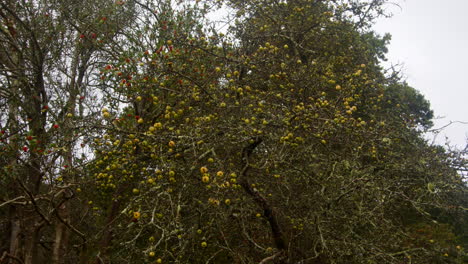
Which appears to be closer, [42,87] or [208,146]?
[208,146]

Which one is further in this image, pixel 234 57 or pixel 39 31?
pixel 39 31

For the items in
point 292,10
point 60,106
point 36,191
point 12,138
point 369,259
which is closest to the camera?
point 369,259

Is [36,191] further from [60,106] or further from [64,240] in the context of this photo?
[60,106]

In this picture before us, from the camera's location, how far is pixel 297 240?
19.4 feet

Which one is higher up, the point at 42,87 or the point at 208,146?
the point at 42,87

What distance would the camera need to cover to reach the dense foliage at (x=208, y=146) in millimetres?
4145

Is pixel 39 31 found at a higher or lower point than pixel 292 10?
lower

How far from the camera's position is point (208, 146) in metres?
4.05

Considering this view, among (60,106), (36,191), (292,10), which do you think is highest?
(292,10)

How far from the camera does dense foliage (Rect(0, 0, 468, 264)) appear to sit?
4145mm

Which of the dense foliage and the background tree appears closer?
the dense foliage

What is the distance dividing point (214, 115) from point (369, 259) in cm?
288

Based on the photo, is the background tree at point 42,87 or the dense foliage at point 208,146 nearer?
the dense foliage at point 208,146

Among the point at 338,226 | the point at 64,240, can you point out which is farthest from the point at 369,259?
the point at 64,240
